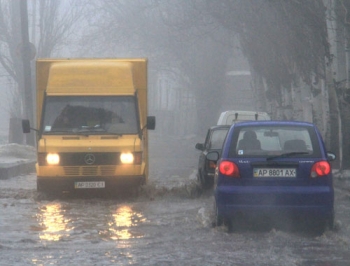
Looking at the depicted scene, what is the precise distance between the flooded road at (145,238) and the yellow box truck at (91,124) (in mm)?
469

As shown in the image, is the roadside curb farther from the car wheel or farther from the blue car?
the blue car

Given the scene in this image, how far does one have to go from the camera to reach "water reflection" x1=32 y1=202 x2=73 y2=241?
466 inches

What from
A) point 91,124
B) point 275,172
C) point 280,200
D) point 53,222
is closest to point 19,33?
point 91,124

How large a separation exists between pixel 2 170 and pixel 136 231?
10819mm

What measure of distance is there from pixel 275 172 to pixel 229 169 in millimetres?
567

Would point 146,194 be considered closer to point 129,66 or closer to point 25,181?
point 129,66

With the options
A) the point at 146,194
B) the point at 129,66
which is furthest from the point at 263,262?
the point at 129,66

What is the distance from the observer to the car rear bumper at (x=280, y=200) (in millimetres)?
11234

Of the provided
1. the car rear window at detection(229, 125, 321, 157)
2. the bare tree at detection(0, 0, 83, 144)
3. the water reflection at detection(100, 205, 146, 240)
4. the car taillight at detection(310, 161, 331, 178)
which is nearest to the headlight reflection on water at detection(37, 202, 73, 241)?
the water reflection at detection(100, 205, 146, 240)

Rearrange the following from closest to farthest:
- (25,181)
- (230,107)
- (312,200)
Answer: (312,200)
(25,181)
(230,107)

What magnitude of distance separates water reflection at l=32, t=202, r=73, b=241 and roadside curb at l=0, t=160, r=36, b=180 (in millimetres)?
6501

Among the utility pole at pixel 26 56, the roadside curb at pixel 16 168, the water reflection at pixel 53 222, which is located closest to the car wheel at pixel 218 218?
the water reflection at pixel 53 222

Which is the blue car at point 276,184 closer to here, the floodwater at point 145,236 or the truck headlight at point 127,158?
the floodwater at point 145,236

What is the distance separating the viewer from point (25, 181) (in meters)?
21.9
